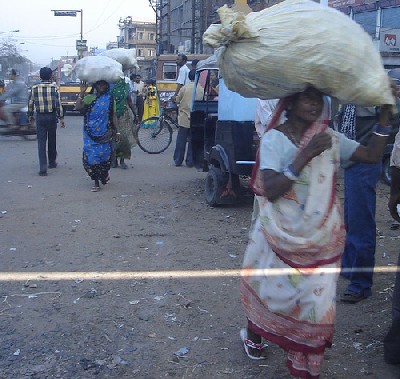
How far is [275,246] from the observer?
3.02 meters

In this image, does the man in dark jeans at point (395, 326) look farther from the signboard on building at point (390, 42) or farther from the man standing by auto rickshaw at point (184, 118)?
the signboard on building at point (390, 42)

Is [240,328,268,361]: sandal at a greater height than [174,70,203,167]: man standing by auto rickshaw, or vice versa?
[174,70,203,167]: man standing by auto rickshaw

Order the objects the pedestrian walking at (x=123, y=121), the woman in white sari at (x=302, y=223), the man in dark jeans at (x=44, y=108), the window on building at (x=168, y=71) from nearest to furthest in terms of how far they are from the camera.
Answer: the woman in white sari at (x=302, y=223) < the pedestrian walking at (x=123, y=121) < the man in dark jeans at (x=44, y=108) < the window on building at (x=168, y=71)

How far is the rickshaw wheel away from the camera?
7.91m

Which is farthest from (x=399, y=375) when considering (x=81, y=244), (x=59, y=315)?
(x=81, y=244)

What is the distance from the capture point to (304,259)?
297 centimetres

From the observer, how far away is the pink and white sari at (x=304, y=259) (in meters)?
2.93

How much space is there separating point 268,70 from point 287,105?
0.23 meters

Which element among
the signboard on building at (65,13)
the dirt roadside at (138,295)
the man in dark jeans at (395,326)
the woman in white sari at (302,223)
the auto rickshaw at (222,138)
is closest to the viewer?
the woman in white sari at (302,223)

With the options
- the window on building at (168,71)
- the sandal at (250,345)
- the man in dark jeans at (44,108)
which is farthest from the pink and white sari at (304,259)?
the window on building at (168,71)

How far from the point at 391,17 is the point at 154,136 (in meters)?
15.8

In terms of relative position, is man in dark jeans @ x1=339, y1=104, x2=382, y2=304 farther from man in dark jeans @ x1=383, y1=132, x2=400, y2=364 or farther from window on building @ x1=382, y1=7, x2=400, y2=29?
window on building @ x1=382, y1=7, x2=400, y2=29

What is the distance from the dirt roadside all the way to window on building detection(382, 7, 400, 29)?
18764mm

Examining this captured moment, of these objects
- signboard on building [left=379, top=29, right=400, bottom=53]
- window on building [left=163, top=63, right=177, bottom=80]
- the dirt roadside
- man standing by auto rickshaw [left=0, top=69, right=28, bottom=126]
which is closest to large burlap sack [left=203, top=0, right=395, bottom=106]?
the dirt roadside
